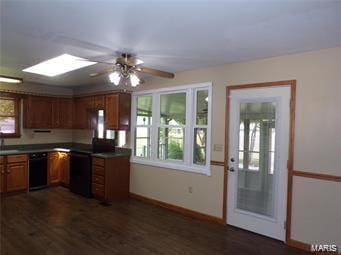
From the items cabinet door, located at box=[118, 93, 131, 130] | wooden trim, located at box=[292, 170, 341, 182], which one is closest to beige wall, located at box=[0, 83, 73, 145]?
cabinet door, located at box=[118, 93, 131, 130]

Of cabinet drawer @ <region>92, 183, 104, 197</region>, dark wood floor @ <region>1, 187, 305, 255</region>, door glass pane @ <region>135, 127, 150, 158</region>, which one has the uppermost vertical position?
door glass pane @ <region>135, 127, 150, 158</region>

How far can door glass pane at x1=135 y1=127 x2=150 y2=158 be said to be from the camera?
503 cm

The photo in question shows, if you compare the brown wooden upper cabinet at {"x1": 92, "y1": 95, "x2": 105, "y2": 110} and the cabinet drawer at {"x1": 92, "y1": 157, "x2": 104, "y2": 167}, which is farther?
the brown wooden upper cabinet at {"x1": 92, "y1": 95, "x2": 105, "y2": 110}

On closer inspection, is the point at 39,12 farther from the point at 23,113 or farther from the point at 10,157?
the point at 23,113

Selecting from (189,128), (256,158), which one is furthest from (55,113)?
(256,158)

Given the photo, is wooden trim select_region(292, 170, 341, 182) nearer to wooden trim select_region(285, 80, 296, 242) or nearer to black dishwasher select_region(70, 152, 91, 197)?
wooden trim select_region(285, 80, 296, 242)

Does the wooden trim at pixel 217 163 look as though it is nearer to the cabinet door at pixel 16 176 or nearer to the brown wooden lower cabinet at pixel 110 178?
the brown wooden lower cabinet at pixel 110 178

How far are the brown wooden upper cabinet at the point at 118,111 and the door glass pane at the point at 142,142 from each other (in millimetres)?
278

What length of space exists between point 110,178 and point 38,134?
2.66m

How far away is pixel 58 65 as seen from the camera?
405 centimetres

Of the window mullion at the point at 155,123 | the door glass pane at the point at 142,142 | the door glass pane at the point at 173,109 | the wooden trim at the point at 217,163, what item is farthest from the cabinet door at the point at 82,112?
the wooden trim at the point at 217,163

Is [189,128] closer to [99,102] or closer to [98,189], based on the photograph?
[98,189]

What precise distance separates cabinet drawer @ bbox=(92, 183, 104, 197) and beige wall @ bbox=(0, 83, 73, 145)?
2316 mm

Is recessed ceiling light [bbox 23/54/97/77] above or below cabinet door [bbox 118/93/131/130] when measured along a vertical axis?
above
